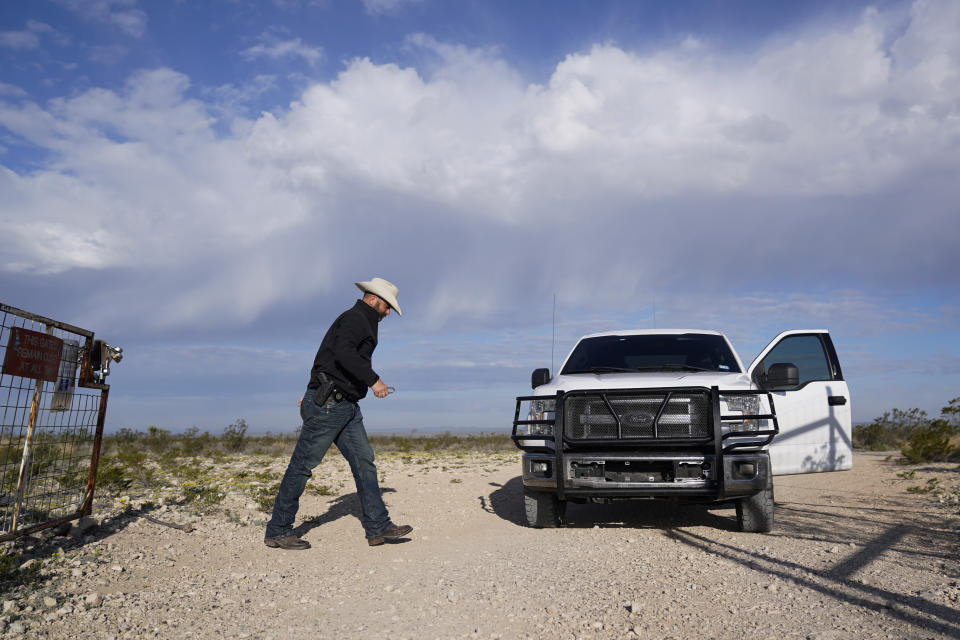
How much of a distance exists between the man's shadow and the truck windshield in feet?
9.47

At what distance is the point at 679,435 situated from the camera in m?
5.89

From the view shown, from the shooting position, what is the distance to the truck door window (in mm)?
7340

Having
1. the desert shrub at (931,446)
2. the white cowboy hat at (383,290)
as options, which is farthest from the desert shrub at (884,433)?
the white cowboy hat at (383,290)

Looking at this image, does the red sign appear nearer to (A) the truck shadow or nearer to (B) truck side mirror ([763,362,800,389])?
(A) the truck shadow

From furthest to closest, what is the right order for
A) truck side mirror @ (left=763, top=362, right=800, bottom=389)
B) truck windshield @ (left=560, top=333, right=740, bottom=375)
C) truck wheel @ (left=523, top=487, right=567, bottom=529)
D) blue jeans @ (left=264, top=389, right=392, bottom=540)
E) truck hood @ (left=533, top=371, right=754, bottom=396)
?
truck windshield @ (left=560, top=333, right=740, bottom=375), truck wheel @ (left=523, top=487, right=567, bottom=529), truck side mirror @ (left=763, top=362, right=800, bottom=389), truck hood @ (left=533, top=371, right=754, bottom=396), blue jeans @ (left=264, top=389, right=392, bottom=540)

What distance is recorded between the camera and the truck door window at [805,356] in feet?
24.1

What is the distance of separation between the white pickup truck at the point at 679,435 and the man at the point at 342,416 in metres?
1.47

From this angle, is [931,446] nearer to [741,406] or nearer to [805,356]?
[805,356]

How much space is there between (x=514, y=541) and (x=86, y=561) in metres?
3.50

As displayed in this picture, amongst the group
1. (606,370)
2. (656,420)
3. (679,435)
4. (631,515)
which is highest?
(606,370)

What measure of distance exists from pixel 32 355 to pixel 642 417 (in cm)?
492

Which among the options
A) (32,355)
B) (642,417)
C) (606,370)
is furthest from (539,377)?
(32,355)

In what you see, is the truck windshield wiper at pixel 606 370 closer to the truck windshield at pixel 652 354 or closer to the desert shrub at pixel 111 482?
the truck windshield at pixel 652 354

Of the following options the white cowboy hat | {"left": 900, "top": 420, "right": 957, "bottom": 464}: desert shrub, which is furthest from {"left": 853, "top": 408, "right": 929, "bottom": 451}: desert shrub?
the white cowboy hat
